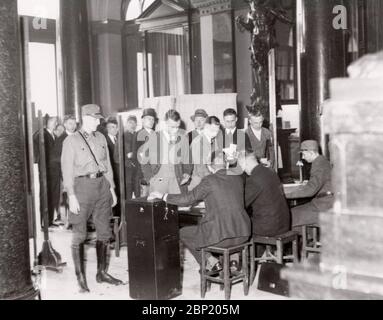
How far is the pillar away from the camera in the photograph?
7.59 m

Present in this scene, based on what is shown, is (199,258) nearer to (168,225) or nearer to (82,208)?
(168,225)

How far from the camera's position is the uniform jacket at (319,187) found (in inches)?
216

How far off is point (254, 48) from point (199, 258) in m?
5.97

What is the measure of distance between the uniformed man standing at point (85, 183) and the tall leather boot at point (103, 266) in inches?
0.4

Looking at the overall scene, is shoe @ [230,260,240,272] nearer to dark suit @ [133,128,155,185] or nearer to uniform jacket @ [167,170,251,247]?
uniform jacket @ [167,170,251,247]

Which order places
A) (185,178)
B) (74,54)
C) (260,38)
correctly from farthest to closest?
(260,38), (74,54), (185,178)

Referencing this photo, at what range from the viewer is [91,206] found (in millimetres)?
4902

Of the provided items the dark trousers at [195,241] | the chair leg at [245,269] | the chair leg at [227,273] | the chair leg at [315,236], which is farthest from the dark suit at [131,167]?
the chair leg at [227,273]

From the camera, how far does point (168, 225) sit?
4.51 metres

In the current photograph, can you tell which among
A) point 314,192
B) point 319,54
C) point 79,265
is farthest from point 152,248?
point 319,54

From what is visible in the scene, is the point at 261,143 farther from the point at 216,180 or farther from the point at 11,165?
the point at 11,165

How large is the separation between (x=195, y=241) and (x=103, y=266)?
113 cm

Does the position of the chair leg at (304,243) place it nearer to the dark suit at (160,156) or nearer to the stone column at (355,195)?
the dark suit at (160,156)
